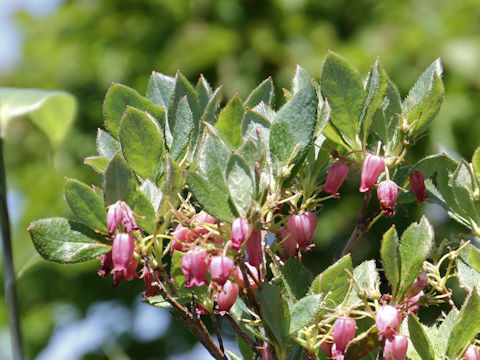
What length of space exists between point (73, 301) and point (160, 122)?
3.24 meters

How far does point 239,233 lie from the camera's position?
2.12 ft

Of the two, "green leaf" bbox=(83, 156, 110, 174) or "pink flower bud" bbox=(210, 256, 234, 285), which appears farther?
"green leaf" bbox=(83, 156, 110, 174)

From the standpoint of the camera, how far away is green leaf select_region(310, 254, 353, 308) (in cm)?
74

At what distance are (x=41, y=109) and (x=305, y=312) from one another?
356 mm

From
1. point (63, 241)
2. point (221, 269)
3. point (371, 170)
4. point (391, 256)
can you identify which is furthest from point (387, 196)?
point (63, 241)

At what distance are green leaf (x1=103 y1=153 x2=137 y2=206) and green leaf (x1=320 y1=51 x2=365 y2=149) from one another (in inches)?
10.4

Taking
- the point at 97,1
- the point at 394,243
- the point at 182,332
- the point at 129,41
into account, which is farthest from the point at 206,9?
the point at 394,243

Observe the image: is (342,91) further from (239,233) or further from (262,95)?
(239,233)

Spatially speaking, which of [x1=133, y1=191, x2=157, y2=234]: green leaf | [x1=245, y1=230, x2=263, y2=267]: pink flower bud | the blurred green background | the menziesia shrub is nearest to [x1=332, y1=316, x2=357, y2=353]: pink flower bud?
the menziesia shrub

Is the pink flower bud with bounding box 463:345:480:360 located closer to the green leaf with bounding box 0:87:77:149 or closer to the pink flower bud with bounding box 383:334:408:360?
the pink flower bud with bounding box 383:334:408:360

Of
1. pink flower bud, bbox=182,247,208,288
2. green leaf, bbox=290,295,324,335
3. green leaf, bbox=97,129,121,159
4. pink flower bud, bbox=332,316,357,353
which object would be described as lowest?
pink flower bud, bbox=332,316,357,353

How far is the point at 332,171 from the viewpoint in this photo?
812 millimetres

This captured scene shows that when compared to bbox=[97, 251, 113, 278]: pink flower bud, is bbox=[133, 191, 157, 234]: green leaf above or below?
above

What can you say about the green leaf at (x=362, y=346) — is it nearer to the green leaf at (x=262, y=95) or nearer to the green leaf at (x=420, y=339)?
the green leaf at (x=420, y=339)
